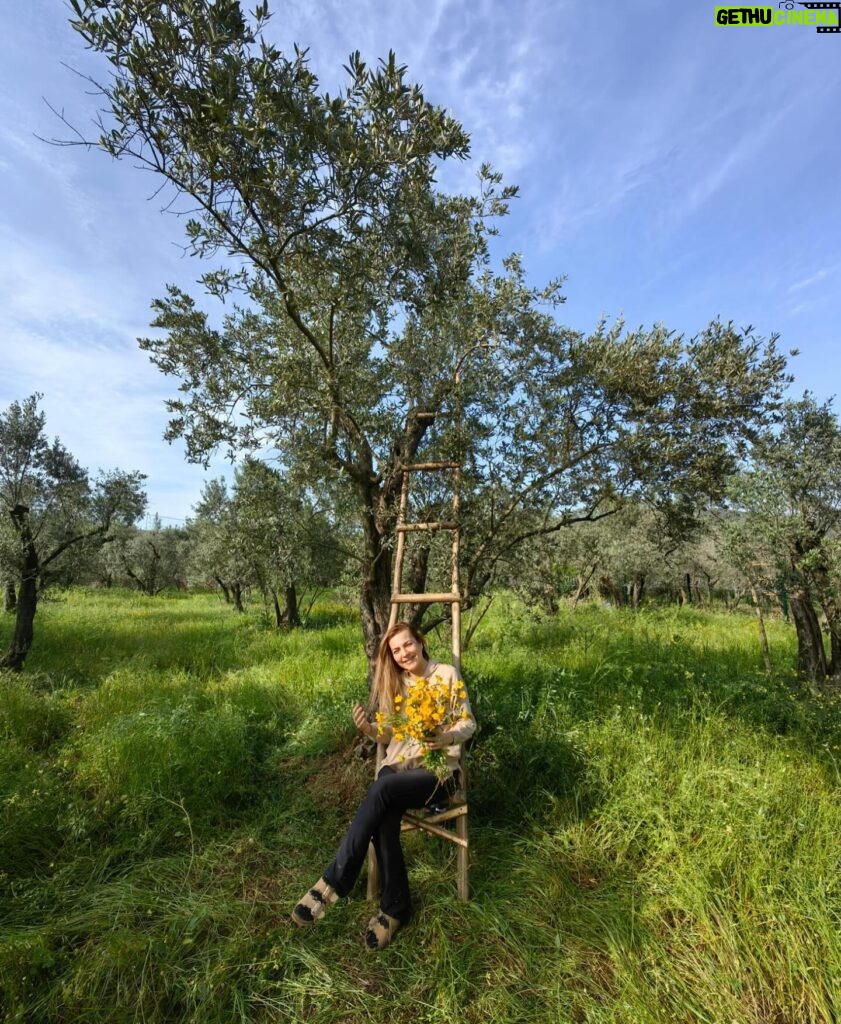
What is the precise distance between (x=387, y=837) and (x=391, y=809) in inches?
6.9

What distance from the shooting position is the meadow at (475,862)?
8.93ft

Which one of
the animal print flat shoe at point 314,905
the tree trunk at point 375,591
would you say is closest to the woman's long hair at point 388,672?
the animal print flat shoe at point 314,905

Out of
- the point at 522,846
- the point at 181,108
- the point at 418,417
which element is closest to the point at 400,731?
the point at 522,846

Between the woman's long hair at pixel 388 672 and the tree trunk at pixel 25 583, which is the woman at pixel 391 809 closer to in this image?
the woman's long hair at pixel 388 672

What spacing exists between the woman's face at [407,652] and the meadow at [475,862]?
1.45m

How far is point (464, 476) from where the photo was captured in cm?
511

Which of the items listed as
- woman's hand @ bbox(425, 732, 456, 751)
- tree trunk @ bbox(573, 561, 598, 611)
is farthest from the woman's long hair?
tree trunk @ bbox(573, 561, 598, 611)

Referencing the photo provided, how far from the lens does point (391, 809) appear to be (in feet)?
11.2

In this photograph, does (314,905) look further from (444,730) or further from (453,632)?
(453,632)

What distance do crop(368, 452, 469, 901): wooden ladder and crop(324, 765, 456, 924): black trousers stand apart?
186 millimetres

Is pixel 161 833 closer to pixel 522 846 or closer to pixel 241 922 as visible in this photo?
pixel 241 922

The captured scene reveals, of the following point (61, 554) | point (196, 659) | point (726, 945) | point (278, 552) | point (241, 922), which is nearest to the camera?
point (726, 945)

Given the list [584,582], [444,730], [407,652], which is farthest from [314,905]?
[584,582]

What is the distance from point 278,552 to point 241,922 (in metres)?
3.81
